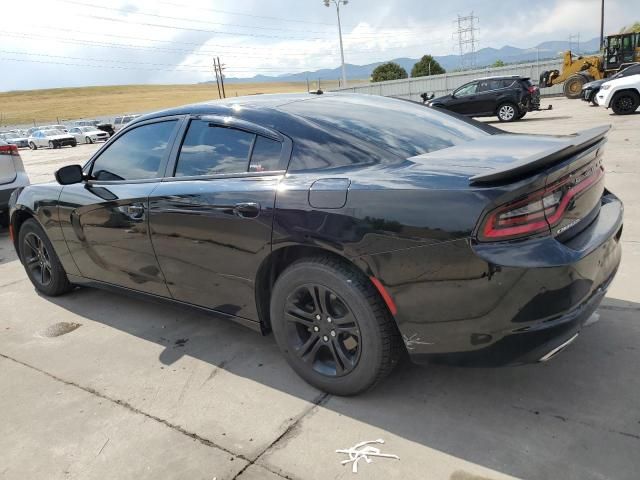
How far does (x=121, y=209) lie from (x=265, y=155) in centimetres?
123

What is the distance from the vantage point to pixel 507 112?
18.4 m

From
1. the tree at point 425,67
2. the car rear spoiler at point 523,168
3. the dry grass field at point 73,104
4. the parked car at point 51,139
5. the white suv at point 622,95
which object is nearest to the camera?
the car rear spoiler at point 523,168

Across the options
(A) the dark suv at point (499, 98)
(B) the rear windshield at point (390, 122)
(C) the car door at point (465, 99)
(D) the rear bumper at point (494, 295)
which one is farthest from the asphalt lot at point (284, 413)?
(C) the car door at point (465, 99)

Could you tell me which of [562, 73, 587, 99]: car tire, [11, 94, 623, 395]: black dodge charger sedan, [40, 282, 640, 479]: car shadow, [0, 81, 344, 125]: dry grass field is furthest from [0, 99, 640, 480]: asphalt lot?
[0, 81, 344, 125]: dry grass field

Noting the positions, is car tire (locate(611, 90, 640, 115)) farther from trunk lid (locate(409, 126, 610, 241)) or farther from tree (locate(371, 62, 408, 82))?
tree (locate(371, 62, 408, 82))

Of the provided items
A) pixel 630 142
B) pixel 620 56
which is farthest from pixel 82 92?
pixel 630 142

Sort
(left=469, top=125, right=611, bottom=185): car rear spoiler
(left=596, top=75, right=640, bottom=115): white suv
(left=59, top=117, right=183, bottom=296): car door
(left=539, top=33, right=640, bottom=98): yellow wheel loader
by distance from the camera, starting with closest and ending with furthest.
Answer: (left=469, top=125, right=611, bottom=185): car rear spoiler < (left=59, top=117, right=183, bottom=296): car door < (left=596, top=75, right=640, bottom=115): white suv < (left=539, top=33, right=640, bottom=98): yellow wheel loader

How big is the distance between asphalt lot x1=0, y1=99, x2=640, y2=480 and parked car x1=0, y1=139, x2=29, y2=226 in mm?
4557

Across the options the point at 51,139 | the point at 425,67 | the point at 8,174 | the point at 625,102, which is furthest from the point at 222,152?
the point at 425,67

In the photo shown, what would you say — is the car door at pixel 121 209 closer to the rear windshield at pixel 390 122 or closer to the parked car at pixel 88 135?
the rear windshield at pixel 390 122

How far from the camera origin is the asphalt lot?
2229 mm

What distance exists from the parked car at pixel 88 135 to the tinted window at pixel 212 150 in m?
37.7

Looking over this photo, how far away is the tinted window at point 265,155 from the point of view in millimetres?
2787

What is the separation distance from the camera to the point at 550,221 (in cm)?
215
